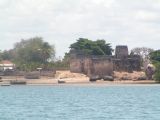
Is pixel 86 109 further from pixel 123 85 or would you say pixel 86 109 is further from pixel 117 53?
pixel 117 53

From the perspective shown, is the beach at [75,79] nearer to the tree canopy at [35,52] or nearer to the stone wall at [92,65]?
the stone wall at [92,65]

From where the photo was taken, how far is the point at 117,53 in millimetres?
151125

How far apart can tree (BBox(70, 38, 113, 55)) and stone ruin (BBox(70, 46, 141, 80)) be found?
16.2m

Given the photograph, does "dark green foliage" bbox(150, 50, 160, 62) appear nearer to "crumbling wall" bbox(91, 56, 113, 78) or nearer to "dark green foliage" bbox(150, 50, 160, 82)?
"dark green foliage" bbox(150, 50, 160, 82)

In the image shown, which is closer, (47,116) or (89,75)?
(47,116)

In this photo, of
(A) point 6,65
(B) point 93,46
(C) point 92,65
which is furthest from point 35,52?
(C) point 92,65

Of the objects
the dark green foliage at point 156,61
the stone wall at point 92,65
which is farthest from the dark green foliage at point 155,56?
the stone wall at point 92,65

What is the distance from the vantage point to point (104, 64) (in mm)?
147125

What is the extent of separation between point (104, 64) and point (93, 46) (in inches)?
915

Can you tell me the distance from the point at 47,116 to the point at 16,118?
285 cm

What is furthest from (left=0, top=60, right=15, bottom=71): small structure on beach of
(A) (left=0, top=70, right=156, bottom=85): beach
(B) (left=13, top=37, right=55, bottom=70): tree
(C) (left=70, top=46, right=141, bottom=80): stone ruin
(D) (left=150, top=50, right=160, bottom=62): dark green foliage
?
(D) (left=150, top=50, right=160, bottom=62): dark green foliage

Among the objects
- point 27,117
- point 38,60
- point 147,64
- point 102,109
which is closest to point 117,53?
point 147,64

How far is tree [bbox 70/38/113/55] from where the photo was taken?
6619 inches

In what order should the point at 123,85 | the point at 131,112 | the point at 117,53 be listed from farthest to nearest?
the point at 117,53 < the point at 123,85 < the point at 131,112
